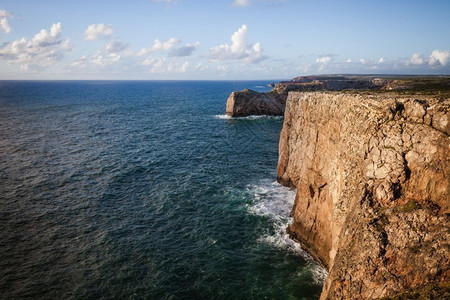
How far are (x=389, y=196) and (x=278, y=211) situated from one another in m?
19.2

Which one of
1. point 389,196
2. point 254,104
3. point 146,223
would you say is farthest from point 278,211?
point 254,104

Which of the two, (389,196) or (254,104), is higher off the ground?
(254,104)

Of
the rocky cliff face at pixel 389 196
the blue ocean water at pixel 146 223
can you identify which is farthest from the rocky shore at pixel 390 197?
the blue ocean water at pixel 146 223

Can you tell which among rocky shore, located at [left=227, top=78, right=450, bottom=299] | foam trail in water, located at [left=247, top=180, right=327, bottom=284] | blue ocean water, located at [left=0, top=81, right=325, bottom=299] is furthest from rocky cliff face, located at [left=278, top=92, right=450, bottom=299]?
blue ocean water, located at [left=0, top=81, right=325, bottom=299]

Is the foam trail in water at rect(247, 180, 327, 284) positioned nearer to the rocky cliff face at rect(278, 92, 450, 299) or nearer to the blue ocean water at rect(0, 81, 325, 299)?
the blue ocean water at rect(0, 81, 325, 299)

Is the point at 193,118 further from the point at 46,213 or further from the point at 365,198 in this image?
the point at 365,198

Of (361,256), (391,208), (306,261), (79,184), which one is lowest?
(306,261)

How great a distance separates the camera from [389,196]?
16688 mm

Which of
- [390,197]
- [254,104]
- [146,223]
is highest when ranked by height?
[254,104]

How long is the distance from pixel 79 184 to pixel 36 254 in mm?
15844

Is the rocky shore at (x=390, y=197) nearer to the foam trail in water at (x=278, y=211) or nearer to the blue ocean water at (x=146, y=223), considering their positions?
the foam trail in water at (x=278, y=211)

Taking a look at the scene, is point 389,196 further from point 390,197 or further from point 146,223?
point 146,223

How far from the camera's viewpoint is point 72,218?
32.8m

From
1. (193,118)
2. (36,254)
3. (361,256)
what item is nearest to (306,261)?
(361,256)
